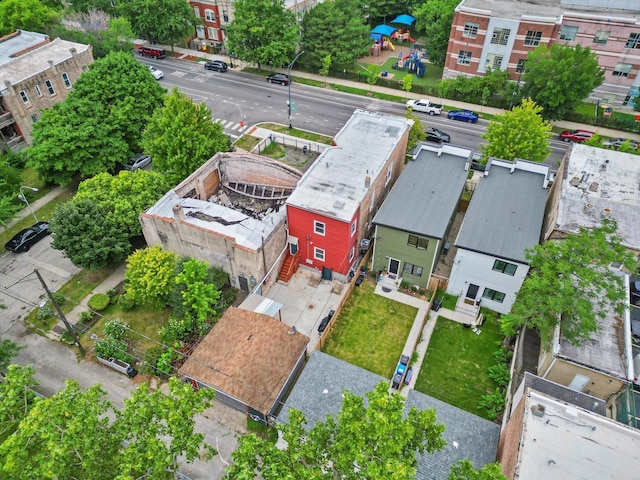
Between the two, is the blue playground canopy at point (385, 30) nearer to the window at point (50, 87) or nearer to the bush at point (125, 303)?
the window at point (50, 87)

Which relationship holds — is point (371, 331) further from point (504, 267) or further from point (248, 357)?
point (504, 267)

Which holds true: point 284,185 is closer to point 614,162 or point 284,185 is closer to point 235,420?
point 235,420

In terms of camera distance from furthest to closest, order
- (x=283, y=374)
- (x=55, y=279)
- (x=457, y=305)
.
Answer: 1. (x=55, y=279)
2. (x=457, y=305)
3. (x=283, y=374)

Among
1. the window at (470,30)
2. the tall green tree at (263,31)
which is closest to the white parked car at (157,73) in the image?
the tall green tree at (263,31)

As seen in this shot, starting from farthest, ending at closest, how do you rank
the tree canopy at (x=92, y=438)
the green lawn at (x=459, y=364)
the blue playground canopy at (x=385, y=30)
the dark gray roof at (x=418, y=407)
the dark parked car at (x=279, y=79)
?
1. the blue playground canopy at (x=385, y=30)
2. the dark parked car at (x=279, y=79)
3. the green lawn at (x=459, y=364)
4. the dark gray roof at (x=418, y=407)
5. the tree canopy at (x=92, y=438)

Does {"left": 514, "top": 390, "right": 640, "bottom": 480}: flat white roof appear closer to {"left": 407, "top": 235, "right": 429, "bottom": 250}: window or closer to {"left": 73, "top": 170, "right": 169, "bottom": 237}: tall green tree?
{"left": 407, "top": 235, "right": 429, "bottom": 250}: window

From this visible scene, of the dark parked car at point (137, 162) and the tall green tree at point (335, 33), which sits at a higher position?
the tall green tree at point (335, 33)

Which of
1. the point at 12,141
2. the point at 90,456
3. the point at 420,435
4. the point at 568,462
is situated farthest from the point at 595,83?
the point at 12,141
